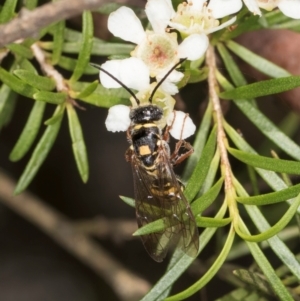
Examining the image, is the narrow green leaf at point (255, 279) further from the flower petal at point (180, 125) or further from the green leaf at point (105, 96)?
the green leaf at point (105, 96)

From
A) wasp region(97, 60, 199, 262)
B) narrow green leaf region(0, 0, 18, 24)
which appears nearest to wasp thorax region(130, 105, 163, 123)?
wasp region(97, 60, 199, 262)

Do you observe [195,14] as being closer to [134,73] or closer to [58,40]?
[134,73]

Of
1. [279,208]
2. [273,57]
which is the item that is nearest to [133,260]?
[279,208]

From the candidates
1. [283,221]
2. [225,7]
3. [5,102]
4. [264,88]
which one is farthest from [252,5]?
[5,102]

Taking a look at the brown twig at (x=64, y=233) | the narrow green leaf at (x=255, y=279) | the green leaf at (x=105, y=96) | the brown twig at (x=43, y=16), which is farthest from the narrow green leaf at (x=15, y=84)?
the brown twig at (x=64, y=233)

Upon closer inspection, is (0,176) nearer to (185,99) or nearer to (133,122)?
(185,99)
